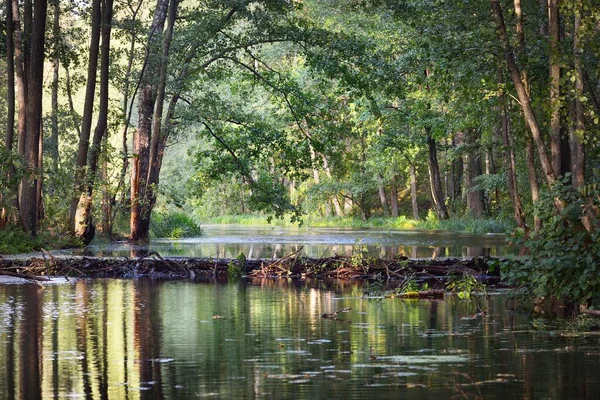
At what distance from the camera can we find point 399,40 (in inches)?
1918

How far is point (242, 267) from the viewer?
75.2ft

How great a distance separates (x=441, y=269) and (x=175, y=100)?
18.4 meters

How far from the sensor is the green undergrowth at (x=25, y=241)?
2803 cm

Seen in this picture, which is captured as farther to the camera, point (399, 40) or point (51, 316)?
point (399, 40)

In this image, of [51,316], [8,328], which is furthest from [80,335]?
[51,316]

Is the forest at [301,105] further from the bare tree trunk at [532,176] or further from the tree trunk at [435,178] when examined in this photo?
the tree trunk at [435,178]

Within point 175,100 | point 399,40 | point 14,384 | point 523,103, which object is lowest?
point 14,384

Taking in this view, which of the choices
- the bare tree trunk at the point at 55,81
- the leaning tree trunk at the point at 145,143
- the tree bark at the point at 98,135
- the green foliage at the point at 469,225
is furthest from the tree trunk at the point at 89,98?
the green foliage at the point at 469,225

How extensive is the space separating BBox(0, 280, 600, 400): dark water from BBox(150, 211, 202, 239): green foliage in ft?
90.4

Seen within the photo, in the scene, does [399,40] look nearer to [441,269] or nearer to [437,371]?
[441,269]

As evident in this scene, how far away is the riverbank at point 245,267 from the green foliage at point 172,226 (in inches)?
818

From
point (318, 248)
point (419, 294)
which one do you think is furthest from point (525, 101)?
point (318, 248)

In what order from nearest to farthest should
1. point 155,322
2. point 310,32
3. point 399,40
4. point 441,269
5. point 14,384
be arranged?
1. point 14,384
2. point 155,322
3. point 441,269
4. point 310,32
5. point 399,40

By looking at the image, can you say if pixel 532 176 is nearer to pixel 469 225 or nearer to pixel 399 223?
pixel 469 225
